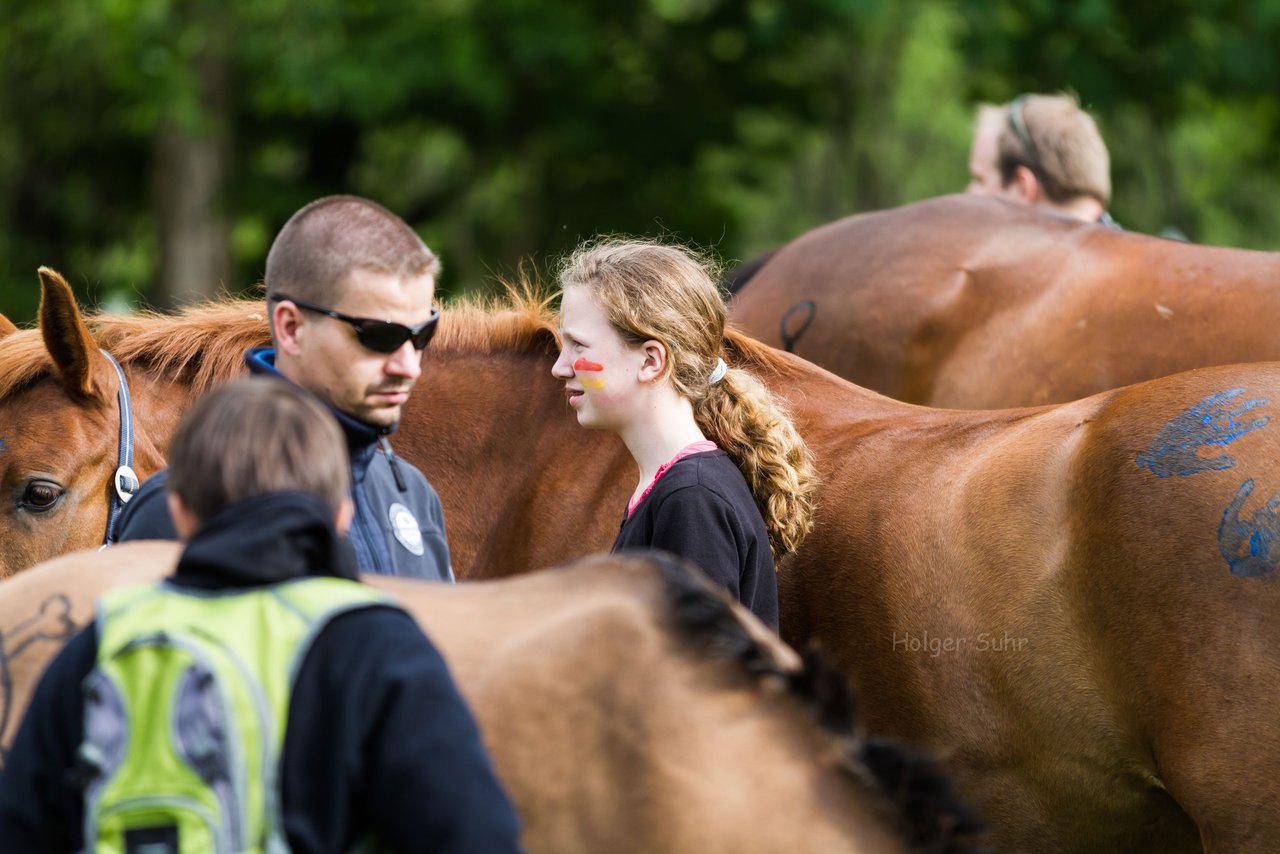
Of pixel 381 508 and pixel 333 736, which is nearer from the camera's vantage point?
pixel 333 736

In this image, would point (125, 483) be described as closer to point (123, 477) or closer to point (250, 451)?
point (123, 477)

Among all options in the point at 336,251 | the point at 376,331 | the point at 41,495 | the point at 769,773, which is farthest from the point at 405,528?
the point at 769,773

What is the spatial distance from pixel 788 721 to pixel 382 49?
34.6 feet

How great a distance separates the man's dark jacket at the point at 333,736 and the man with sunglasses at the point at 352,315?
0.69m

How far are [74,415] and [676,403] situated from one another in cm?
133

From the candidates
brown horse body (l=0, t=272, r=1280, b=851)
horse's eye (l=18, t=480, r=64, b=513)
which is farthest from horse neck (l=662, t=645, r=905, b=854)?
horse's eye (l=18, t=480, r=64, b=513)

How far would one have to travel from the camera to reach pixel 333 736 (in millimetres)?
1584

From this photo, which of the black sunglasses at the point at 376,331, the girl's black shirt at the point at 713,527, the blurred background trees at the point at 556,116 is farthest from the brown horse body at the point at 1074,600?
the blurred background trees at the point at 556,116

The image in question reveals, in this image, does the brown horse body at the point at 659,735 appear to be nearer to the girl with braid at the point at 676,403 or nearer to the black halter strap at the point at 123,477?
the girl with braid at the point at 676,403

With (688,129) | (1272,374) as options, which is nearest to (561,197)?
(688,129)

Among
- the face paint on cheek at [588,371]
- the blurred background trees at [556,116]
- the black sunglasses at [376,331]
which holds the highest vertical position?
the black sunglasses at [376,331]

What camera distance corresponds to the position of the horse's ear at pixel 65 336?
3.12 m

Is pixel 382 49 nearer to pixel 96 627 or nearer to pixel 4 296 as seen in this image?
pixel 4 296

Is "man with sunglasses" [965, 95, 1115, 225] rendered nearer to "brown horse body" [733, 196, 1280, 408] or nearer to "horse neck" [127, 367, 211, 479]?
"brown horse body" [733, 196, 1280, 408]
